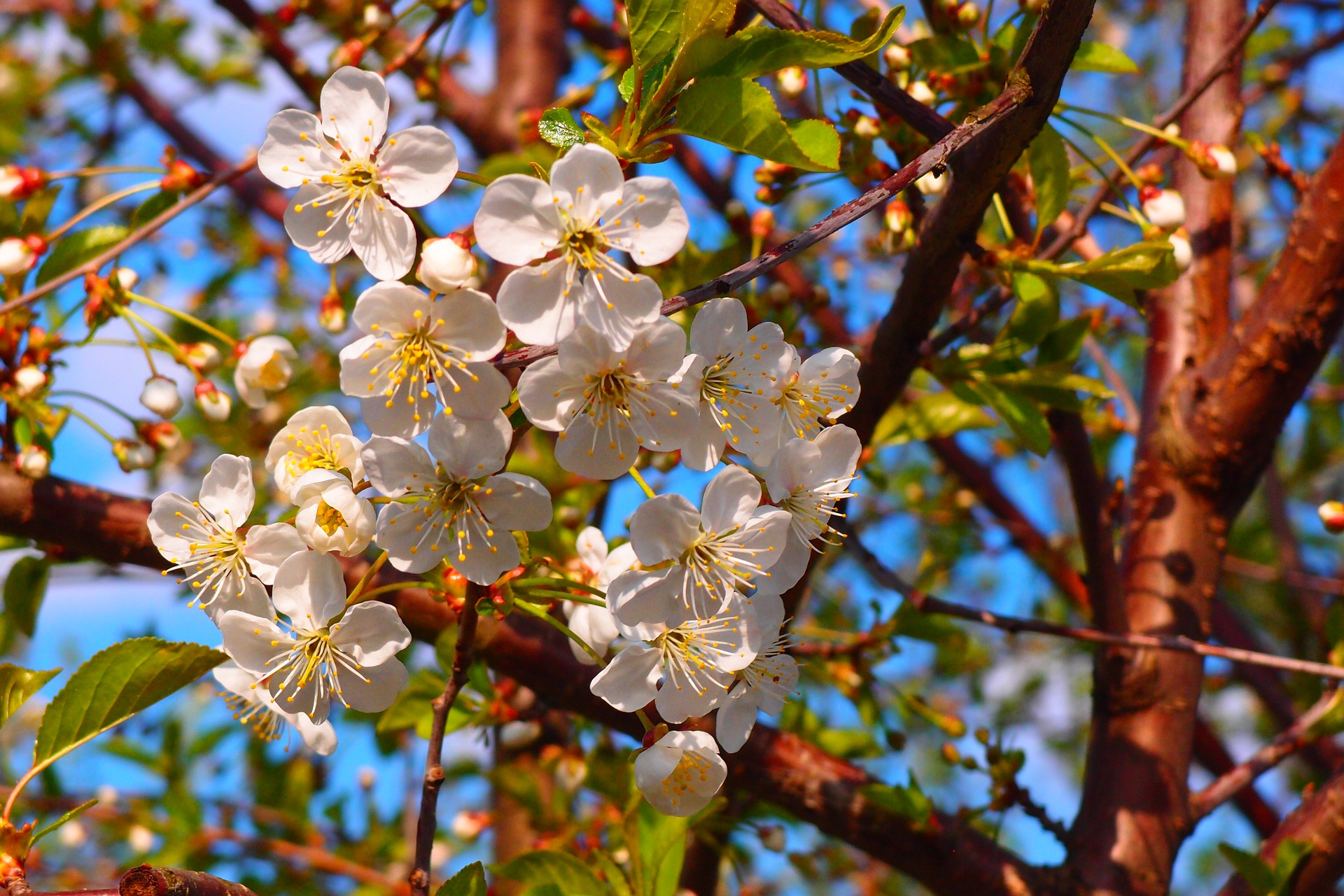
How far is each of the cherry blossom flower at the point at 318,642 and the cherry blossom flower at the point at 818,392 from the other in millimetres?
496

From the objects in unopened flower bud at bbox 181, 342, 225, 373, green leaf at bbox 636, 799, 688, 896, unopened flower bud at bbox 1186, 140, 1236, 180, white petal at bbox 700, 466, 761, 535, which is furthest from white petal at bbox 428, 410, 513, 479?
unopened flower bud at bbox 1186, 140, 1236, 180

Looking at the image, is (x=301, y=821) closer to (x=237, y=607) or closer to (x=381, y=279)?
(x=237, y=607)

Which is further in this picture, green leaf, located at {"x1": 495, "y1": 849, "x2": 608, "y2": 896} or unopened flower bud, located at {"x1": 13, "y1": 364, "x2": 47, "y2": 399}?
unopened flower bud, located at {"x1": 13, "y1": 364, "x2": 47, "y2": 399}

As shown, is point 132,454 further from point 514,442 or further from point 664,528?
point 664,528

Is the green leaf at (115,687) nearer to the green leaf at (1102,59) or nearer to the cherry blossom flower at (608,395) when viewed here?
the cherry blossom flower at (608,395)

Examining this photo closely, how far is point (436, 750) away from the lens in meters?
1.09

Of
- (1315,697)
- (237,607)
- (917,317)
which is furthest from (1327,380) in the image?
(237,607)

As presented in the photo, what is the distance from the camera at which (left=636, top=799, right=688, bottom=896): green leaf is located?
1.43m

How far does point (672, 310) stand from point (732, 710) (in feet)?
1.56

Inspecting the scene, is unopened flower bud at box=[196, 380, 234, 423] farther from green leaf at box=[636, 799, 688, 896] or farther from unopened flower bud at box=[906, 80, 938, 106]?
unopened flower bud at box=[906, 80, 938, 106]

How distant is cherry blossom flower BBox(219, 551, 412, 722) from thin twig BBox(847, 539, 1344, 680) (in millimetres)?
891

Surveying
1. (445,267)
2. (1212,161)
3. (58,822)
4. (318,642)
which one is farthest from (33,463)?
(1212,161)

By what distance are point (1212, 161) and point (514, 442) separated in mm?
1387

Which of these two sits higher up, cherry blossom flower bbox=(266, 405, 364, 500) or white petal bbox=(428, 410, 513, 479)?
cherry blossom flower bbox=(266, 405, 364, 500)
